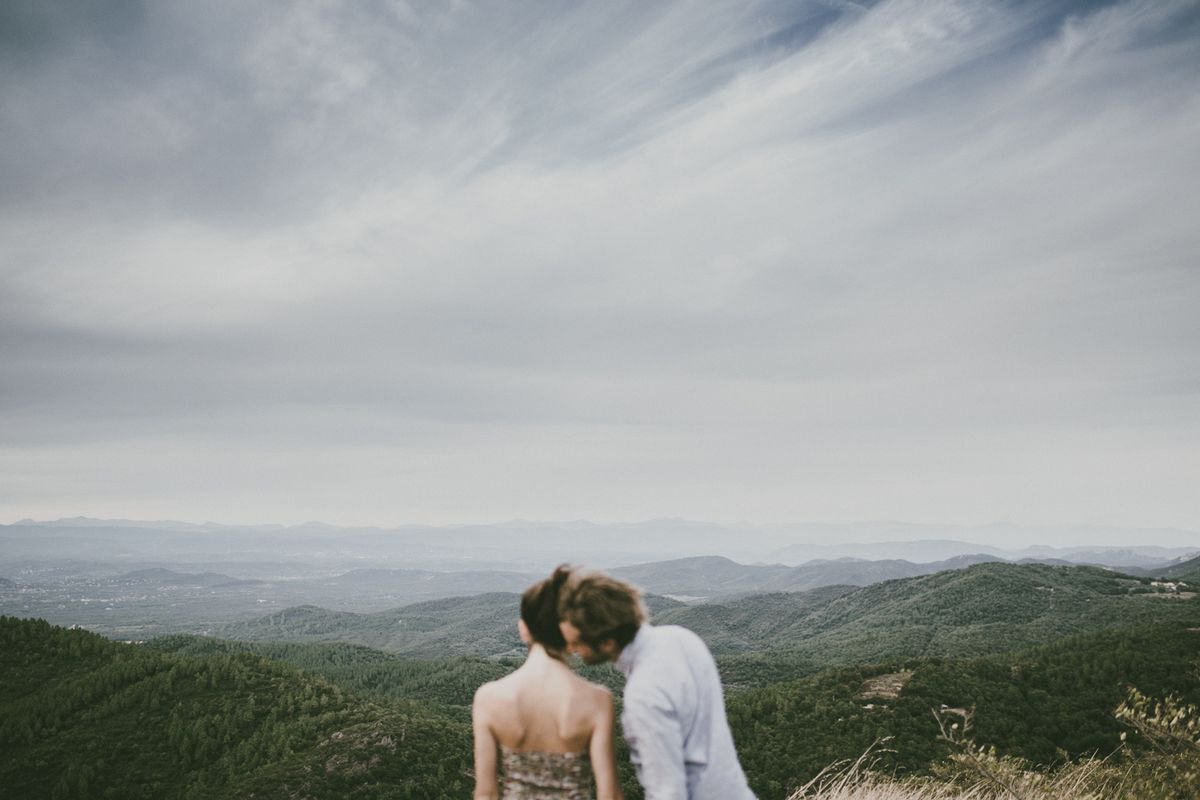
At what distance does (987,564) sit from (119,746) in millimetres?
160779

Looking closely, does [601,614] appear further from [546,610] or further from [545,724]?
[545,724]

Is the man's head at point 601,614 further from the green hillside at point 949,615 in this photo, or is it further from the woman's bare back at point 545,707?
the green hillside at point 949,615

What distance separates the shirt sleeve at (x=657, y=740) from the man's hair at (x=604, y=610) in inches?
16.6

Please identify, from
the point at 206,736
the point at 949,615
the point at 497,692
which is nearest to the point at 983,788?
the point at 497,692

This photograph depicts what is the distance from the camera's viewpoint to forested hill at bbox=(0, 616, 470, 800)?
38.5 meters

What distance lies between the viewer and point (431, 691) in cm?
8594

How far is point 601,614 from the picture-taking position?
4348 mm

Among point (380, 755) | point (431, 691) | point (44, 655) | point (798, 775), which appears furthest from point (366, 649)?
point (798, 775)

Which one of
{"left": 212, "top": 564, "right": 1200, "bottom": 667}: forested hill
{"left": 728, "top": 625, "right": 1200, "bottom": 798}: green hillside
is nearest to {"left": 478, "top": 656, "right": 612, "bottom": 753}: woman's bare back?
{"left": 728, "top": 625, "right": 1200, "bottom": 798}: green hillside

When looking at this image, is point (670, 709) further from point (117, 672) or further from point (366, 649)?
point (366, 649)

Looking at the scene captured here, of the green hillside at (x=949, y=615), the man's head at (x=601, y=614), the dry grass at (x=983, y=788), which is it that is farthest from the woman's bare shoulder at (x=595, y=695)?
the green hillside at (x=949, y=615)

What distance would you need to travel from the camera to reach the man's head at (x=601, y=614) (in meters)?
4.36

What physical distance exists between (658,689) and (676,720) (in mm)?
271

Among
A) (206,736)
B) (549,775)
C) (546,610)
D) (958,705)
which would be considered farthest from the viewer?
(206,736)
